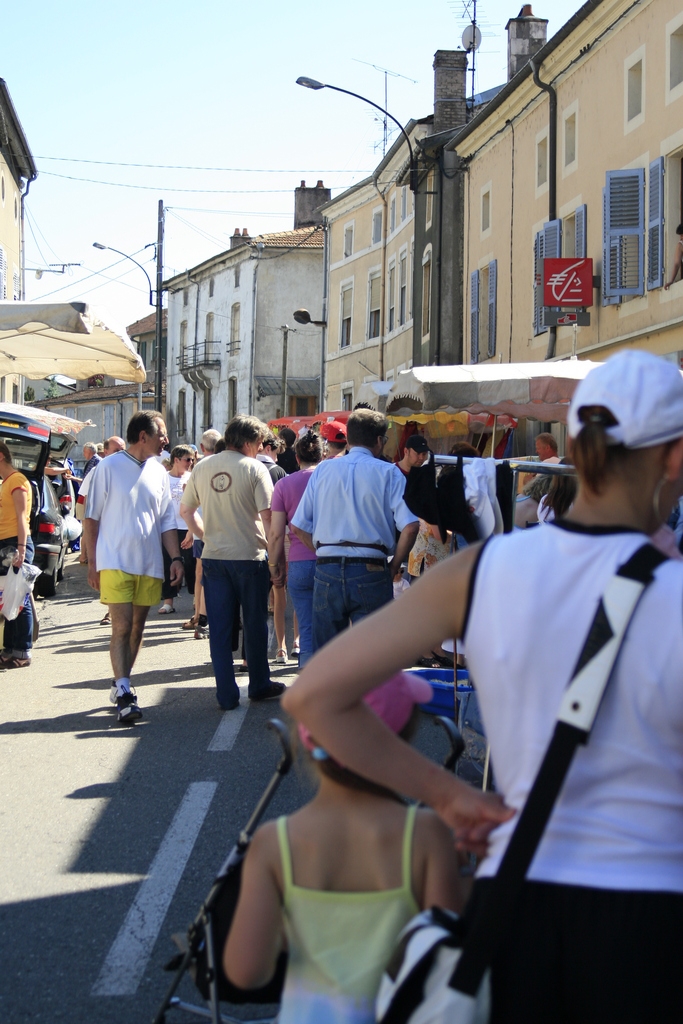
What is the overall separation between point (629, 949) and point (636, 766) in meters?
0.25

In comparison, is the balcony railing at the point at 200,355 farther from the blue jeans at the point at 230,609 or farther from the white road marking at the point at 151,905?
the white road marking at the point at 151,905

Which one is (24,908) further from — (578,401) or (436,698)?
(578,401)

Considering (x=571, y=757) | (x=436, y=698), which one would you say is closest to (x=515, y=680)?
(x=571, y=757)

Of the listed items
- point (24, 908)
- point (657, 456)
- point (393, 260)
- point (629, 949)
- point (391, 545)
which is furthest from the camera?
point (393, 260)

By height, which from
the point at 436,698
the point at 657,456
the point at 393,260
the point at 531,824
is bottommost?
the point at 436,698

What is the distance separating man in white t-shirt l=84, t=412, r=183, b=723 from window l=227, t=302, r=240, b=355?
4918 cm

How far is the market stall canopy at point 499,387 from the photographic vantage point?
9.88 meters

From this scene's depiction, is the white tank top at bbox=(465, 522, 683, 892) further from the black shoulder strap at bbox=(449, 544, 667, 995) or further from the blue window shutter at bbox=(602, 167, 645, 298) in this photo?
the blue window shutter at bbox=(602, 167, 645, 298)

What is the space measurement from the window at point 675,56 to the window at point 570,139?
431 centimetres

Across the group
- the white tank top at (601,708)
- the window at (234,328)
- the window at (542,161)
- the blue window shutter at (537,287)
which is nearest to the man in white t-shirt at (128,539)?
the white tank top at (601,708)

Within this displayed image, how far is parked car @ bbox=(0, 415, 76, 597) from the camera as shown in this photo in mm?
Answer: 14602

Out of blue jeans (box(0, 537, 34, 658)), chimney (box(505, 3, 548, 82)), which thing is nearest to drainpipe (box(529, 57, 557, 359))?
chimney (box(505, 3, 548, 82))

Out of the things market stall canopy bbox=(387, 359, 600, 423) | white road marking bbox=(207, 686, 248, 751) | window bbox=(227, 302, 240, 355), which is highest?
window bbox=(227, 302, 240, 355)

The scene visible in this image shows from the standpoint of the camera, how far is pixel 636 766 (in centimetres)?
165
